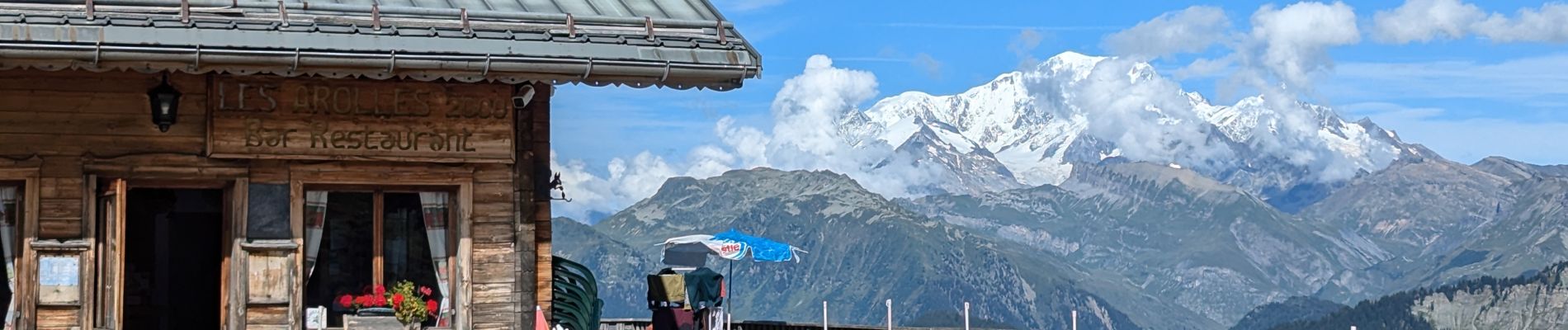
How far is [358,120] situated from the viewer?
15.1 m

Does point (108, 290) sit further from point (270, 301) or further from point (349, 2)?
point (349, 2)

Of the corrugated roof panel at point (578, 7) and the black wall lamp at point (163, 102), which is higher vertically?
the corrugated roof panel at point (578, 7)

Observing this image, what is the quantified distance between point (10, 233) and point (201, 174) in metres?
1.38

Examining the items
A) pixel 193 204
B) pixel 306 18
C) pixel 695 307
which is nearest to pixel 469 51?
pixel 306 18

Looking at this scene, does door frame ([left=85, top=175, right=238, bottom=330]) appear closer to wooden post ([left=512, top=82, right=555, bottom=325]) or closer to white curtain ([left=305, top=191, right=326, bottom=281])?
white curtain ([left=305, top=191, right=326, bottom=281])

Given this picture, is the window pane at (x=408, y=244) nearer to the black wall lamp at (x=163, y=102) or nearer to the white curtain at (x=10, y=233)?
the black wall lamp at (x=163, y=102)

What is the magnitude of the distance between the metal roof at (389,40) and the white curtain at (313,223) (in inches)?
61.8

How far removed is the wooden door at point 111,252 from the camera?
14.7 m

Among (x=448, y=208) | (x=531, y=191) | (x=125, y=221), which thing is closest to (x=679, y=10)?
(x=531, y=191)

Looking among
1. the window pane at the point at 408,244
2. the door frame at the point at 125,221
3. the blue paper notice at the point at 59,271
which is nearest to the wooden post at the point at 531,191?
the window pane at the point at 408,244

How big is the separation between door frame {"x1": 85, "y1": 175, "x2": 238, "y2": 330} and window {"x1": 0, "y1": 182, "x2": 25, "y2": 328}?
1.65ft

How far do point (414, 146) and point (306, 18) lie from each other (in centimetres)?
170

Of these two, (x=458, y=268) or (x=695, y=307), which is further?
(x=695, y=307)

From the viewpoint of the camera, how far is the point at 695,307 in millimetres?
26266
